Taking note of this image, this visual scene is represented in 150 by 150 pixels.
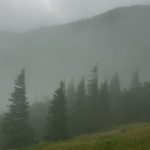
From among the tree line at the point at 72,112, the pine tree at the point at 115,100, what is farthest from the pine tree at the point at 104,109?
the pine tree at the point at 115,100

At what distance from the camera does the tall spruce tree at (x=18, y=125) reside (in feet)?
176

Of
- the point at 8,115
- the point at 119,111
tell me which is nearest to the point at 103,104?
the point at 119,111

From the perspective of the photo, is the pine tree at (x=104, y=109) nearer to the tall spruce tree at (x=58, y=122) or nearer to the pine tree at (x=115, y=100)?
the pine tree at (x=115, y=100)

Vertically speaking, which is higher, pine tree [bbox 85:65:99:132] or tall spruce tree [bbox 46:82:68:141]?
pine tree [bbox 85:65:99:132]

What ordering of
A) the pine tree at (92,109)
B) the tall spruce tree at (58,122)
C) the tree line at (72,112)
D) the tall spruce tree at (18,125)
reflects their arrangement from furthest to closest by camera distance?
the pine tree at (92,109) → the tall spruce tree at (58,122) → the tree line at (72,112) → the tall spruce tree at (18,125)

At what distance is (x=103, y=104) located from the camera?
7831 cm

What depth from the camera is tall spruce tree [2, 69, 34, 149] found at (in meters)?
53.8

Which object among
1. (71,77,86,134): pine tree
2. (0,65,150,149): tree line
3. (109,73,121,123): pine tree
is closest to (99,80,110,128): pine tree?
(0,65,150,149): tree line

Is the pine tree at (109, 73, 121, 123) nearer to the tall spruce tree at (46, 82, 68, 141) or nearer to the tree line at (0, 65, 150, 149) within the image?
the tree line at (0, 65, 150, 149)

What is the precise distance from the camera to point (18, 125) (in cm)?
5600

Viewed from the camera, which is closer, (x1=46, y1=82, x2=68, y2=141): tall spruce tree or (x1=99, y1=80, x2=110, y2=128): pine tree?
(x1=46, y1=82, x2=68, y2=141): tall spruce tree

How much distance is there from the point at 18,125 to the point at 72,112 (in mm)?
25187

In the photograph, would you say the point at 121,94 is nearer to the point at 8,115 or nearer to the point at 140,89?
the point at 140,89

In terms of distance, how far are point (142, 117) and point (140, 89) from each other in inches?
428
